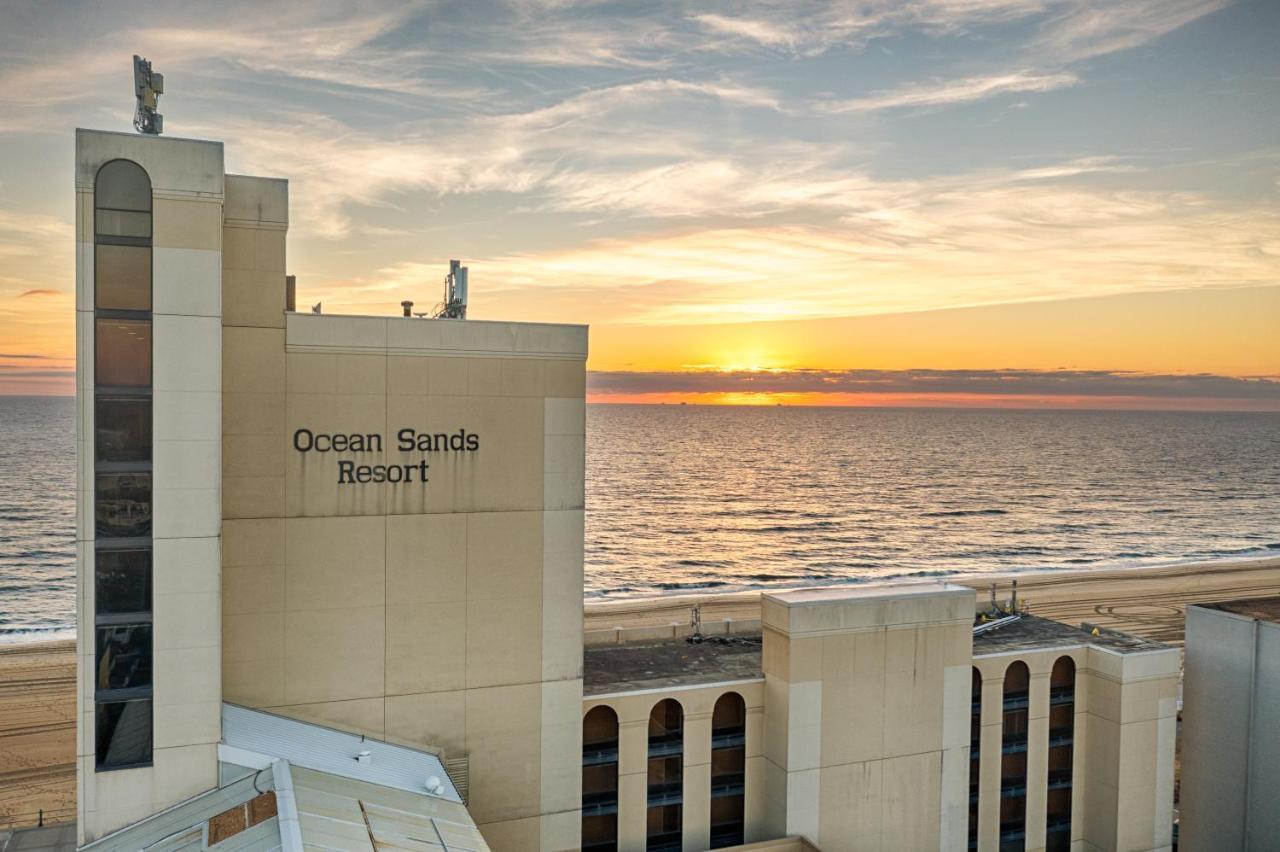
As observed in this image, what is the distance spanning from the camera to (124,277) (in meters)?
19.3

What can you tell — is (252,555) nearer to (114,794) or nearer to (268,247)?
(114,794)

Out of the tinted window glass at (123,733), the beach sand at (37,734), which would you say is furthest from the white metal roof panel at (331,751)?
the beach sand at (37,734)

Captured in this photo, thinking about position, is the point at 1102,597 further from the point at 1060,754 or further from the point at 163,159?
the point at 163,159

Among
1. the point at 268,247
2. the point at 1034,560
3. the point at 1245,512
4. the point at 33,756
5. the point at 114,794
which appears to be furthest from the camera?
the point at 1245,512

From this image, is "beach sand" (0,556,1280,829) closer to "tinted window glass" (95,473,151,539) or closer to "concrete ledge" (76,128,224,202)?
"tinted window glass" (95,473,151,539)

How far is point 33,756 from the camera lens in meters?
44.9

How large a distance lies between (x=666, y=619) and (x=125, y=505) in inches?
2387

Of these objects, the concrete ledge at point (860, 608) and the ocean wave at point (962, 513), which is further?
the ocean wave at point (962, 513)

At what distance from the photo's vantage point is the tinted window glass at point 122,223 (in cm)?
1910

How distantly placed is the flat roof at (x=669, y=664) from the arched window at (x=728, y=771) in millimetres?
930

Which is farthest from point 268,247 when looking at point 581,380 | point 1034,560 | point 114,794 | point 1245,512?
point 1245,512

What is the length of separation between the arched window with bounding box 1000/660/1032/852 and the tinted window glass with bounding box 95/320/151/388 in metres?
26.4

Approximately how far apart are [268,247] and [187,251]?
2432 millimetres

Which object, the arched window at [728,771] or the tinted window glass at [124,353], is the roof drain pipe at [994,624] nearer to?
the arched window at [728,771]
